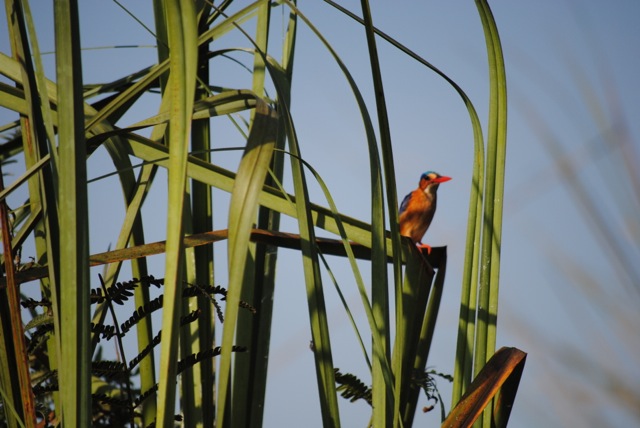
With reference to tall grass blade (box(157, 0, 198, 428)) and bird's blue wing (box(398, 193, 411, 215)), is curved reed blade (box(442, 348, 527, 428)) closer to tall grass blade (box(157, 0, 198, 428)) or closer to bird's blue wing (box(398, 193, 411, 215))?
tall grass blade (box(157, 0, 198, 428))

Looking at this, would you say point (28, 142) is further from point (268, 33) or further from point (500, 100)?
point (500, 100)

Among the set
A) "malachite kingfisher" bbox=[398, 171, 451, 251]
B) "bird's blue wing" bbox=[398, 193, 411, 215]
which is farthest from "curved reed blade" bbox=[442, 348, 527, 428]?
"bird's blue wing" bbox=[398, 193, 411, 215]

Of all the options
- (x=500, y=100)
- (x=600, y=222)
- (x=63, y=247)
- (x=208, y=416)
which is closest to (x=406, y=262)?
(x=500, y=100)

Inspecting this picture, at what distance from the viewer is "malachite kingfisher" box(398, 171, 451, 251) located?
500 centimetres

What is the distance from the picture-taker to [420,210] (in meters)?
4.99

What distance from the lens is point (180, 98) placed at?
2.65 ft

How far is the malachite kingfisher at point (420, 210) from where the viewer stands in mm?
4996

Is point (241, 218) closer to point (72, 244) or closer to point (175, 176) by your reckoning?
point (175, 176)

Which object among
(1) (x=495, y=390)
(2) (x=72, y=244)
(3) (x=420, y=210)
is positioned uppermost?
(3) (x=420, y=210)

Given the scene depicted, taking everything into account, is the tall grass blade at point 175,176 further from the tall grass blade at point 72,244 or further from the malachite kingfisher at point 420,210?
the malachite kingfisher at point 420,210

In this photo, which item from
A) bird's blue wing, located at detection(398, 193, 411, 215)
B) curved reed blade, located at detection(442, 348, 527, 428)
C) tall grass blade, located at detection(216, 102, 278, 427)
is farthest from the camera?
bird's blue wing, located at detection(398, 193, 411, 215)

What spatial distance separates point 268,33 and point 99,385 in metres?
1.10

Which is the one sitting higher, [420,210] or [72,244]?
[420,210]

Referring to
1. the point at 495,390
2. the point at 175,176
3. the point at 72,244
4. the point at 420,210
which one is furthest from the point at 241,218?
the point at 420,210
